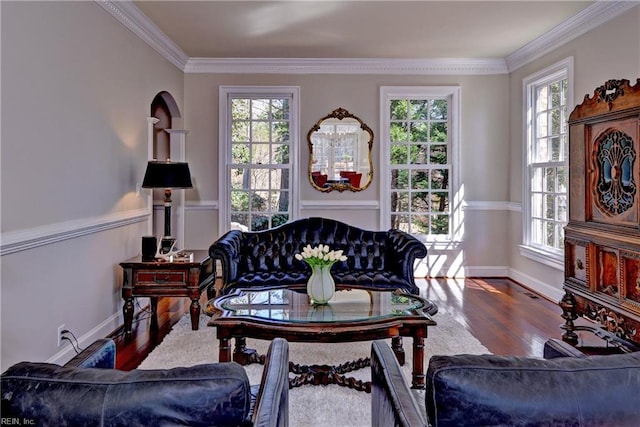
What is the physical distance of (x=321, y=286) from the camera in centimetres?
276

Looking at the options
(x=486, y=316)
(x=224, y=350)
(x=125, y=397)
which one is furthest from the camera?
(x=486, y=316)

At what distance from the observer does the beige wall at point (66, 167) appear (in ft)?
7.93

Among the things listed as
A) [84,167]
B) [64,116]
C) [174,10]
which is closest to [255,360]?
[84,167]

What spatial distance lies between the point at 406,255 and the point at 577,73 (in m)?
2.55

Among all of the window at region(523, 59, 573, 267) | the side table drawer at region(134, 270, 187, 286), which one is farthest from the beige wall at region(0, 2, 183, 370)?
the window at region(523, 59, 573, 267)

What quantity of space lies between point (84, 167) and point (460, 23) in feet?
12.2

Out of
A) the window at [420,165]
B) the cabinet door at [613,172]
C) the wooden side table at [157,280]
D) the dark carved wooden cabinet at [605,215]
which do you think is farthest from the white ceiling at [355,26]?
the wooden side table at [157,280]

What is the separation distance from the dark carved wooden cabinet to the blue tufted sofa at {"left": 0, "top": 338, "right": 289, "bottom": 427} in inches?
111

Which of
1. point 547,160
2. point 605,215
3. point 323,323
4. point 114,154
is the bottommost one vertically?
point 323,323

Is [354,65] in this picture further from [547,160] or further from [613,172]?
[613,172]

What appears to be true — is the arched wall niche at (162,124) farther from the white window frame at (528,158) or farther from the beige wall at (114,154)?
the white window frame at (528,158)

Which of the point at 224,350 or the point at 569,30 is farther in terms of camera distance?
the point at 569,30

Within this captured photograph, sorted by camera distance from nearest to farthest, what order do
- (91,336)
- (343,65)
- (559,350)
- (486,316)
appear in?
(559,350) → (91,336) → (486,316) → (343,65)

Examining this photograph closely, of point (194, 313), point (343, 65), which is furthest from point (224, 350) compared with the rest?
point (343, 65)
